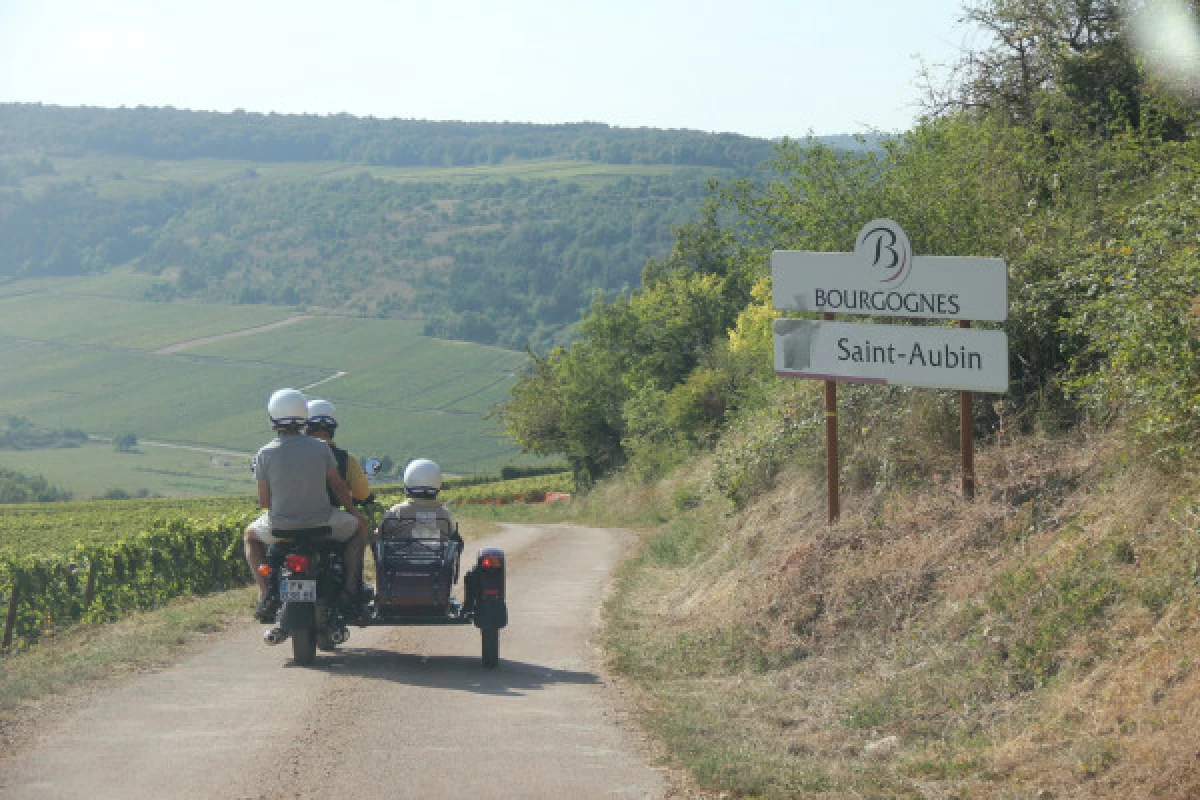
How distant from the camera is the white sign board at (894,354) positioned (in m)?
10.8

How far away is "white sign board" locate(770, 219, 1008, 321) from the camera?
10898 mm

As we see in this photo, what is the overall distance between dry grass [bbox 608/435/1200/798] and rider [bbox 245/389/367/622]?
2.68 meters

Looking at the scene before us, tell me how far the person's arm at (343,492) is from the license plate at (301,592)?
83cm

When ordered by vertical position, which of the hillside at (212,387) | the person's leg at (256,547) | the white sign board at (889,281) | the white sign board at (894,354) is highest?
the white sign board at (889,281)

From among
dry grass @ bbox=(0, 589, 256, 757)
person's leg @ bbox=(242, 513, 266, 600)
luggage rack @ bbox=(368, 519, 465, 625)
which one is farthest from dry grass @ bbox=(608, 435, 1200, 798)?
dry grass @ bbox=(0, 589, 256, 757)

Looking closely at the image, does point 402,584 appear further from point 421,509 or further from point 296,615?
point 296,615

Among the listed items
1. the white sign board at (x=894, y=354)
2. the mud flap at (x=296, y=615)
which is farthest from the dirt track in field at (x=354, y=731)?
the white sign board at (x=894, y=354)

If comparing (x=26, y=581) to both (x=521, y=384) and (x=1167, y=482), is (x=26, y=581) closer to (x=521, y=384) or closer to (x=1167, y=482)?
(x=1167, y=482)

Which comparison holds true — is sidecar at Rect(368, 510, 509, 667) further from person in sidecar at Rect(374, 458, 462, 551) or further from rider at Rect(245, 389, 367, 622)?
rider at Rect(245, 389, 367, 622)

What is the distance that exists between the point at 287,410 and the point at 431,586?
5.99ft

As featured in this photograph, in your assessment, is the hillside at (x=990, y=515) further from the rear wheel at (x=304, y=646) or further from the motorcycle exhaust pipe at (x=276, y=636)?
the motorcycle exhaust pipe at (x=276, y=636)

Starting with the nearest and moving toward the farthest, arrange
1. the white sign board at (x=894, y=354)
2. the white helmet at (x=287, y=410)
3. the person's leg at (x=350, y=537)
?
the white helmet at (x=287, y=410), the person's leg at (x=350, y=537), the white sign board at (x=894, y=354)

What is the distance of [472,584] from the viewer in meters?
10.8

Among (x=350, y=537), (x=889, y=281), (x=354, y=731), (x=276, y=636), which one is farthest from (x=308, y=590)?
(x=889, y=281)
